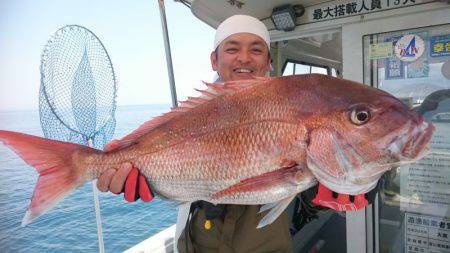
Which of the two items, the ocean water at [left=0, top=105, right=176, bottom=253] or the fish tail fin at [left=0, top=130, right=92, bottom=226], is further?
the ocean water at [left=0, top=105, right=176, bottom=253]

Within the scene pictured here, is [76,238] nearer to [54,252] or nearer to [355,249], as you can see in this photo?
[54,252]

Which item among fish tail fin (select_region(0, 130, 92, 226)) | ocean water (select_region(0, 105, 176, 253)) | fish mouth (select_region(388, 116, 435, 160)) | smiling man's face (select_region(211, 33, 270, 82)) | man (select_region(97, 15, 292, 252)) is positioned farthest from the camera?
ocean water (select_region(0, 105, 176, 253))

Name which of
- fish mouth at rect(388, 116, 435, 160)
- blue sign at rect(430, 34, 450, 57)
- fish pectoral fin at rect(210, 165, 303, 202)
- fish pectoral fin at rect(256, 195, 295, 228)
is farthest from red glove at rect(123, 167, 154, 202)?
blue sign at rect(430, 34, 450, 57)

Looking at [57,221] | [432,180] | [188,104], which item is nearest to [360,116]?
[188,104]

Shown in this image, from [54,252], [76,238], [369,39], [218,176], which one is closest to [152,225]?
[76,238]

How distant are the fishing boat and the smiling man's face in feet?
4.32

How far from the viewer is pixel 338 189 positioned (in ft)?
4.22

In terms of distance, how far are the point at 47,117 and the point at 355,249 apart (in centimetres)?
340

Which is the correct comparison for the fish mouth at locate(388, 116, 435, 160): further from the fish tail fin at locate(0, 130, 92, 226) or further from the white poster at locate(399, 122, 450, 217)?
the white poster at locate(399, 122, 450, 217)

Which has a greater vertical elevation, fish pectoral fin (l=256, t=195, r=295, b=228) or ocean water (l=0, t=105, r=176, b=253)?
fish pectoral fin (l=256, t=195, r=295, b=228)

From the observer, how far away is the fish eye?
1.24 metres

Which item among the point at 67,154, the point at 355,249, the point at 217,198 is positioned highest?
the point at 67,154

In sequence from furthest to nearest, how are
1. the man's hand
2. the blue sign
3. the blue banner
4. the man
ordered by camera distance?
the blue banner, the blue sign, the man, the man's hand

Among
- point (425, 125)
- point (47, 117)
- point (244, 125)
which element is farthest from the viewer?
point (47, 117)
